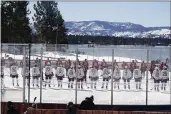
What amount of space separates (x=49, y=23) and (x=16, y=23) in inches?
513

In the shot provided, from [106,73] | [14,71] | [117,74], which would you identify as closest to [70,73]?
[106,73]

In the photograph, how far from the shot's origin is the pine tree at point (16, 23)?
39.9m

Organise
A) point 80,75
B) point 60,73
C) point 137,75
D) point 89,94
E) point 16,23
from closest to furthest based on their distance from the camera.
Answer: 1. point 137,75
2. point 80,75
3. point 60,73
4. point 89,94
5. point 16,23

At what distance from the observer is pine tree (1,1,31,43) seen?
39.9 m

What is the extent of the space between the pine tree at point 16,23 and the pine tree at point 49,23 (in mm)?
11149

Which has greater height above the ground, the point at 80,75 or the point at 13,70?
the point at 13,70

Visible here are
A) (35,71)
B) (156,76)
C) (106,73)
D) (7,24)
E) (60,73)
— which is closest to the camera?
(156,76)

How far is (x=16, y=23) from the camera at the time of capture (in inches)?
1628

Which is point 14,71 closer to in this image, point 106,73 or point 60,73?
point 60,73

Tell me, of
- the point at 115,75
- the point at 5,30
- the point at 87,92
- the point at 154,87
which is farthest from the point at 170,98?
the point at 5,30

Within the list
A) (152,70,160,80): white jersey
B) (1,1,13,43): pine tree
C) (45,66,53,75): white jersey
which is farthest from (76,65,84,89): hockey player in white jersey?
(1,1,13,43): pine tree

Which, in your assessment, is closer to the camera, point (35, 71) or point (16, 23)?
point (35, 71)

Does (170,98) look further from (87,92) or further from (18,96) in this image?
(18,96)

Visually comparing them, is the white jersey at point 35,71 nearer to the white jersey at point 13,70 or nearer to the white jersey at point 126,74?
the white jersey at point 13,70
